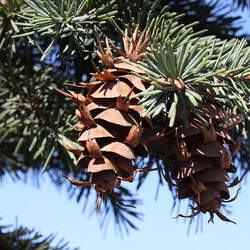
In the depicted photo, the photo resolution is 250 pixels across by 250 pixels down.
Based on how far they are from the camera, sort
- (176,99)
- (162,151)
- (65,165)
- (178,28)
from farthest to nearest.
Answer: (65,165) < (162,151) < (178,28) < (176,99)

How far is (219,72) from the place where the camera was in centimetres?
53

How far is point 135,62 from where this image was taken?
22.5 inches

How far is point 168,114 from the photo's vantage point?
22.1 inches

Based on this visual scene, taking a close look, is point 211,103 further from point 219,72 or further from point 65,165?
point 65,165

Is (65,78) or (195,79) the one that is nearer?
(195,79)

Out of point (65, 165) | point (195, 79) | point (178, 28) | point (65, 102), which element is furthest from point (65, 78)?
point (195, 79)

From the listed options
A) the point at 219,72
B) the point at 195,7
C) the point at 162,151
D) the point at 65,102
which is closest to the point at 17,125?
the point at 65,102

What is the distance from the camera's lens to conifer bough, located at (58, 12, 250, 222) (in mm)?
529

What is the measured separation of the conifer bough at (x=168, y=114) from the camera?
529 mm

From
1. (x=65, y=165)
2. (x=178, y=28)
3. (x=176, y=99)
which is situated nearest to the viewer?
(x=176, y=99)

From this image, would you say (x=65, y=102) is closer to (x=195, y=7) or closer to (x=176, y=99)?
(x=195, y=7)

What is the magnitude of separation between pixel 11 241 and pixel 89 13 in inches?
22.1

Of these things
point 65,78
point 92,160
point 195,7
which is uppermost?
point 195,7

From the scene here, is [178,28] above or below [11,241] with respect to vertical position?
above
